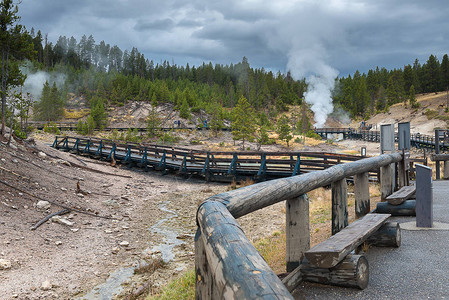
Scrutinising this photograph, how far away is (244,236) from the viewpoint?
1941 mm

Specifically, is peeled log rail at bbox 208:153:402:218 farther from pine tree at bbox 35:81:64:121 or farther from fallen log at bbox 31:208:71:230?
pine tree at bbox 35:81:64:121

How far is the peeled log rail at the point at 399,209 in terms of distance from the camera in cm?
637

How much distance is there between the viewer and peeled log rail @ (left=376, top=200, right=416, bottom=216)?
6367 millimetres

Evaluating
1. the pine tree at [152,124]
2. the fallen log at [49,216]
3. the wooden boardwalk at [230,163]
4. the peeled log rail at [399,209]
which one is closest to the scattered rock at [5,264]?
the fallen log at [49,216]

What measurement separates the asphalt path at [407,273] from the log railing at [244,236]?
1.58ft

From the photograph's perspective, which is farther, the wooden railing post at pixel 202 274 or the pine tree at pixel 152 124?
the pine tree at pixel 152 124

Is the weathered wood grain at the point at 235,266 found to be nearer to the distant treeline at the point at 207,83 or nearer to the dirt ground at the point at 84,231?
the dirt ground at the point at 84,231

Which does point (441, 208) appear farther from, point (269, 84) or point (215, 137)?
point (269, 84)

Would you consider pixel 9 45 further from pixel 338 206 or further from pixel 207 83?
pixel 207 83

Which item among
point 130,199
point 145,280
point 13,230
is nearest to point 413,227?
point 145,280

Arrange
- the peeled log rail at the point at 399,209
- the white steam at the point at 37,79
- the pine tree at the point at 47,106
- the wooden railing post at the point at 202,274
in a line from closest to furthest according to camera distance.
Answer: the wooden railing post at the point at 202,274 → the peeled log rail at the point at 399,209 → the pine tree at the point at 47,106 → the white steam at the point at 37,79

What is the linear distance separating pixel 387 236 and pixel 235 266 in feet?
12.1

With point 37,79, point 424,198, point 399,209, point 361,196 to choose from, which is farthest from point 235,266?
point 37,79

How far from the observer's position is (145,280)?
25.9ft
